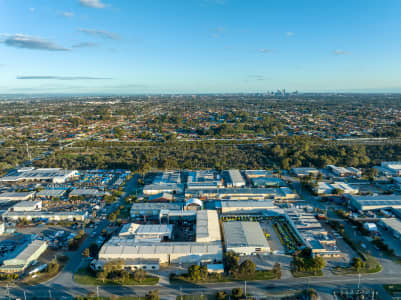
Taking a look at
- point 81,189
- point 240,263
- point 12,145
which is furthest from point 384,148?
point 12,145

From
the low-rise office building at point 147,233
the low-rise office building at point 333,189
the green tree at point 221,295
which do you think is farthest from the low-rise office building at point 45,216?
the low-rise office building at point 333,189

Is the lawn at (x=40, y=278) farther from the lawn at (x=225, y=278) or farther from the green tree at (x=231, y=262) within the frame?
the green tree at (x=231, y=262)

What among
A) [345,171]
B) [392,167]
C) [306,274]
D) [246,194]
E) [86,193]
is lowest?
[306,274]

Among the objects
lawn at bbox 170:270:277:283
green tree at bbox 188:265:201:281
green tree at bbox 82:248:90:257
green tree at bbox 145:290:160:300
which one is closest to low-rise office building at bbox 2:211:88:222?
green tree at bbox 82:248:90:257

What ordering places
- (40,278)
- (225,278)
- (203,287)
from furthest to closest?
(40,278)
(225,278)
(203,287)

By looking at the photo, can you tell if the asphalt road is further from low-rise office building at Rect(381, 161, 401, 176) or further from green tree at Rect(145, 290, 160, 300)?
low-rise office building at Rect(381, 161, 401, 176)

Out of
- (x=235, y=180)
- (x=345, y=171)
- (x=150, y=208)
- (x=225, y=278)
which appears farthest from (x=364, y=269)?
(x=345, y=171)

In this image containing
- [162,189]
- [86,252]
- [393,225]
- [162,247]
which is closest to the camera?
[86,252]

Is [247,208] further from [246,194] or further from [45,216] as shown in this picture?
[45,216]

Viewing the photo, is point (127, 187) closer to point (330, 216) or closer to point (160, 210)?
point (160, 210)

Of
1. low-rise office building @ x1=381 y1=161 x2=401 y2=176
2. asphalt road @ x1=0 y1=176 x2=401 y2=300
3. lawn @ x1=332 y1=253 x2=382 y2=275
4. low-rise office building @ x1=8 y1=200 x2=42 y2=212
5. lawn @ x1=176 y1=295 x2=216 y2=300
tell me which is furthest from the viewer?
low-rise office building @ x1=381 y1=161 x2=401 y2=176

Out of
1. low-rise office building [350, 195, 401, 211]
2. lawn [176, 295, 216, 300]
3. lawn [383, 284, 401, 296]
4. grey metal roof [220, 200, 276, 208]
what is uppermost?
low-rise office building [350, 195, 401, 211]
